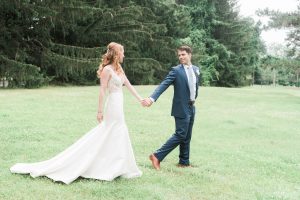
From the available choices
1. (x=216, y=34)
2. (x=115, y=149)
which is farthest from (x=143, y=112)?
(x=216, y=34)

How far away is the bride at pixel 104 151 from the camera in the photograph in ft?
22.5

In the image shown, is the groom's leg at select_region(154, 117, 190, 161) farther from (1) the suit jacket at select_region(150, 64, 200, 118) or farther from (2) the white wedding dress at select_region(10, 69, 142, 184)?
(2) the white wedding dress at select_region(10, 69, 142, 184)

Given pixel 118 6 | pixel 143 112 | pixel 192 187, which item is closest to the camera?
pixel 192 187

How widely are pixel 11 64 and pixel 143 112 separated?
10386mm

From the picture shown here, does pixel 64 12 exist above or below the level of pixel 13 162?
above

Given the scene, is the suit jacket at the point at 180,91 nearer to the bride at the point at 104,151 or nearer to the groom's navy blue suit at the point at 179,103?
the groom's navy blue suit at the point at 179,103

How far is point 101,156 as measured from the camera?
22.8ft

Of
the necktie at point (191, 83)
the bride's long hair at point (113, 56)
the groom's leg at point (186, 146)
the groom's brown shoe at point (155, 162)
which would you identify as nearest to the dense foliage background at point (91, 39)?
the groom's leg at point (186, 146)

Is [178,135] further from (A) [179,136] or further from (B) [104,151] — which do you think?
(B) [104,151]

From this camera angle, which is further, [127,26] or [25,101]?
[127,26]

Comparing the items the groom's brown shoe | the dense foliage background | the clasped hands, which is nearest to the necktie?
the clasped hands

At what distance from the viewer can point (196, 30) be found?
50094 mm

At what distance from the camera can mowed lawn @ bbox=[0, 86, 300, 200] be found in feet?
21.5

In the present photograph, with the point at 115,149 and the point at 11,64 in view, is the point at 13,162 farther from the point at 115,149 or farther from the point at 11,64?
the point at 11,64
